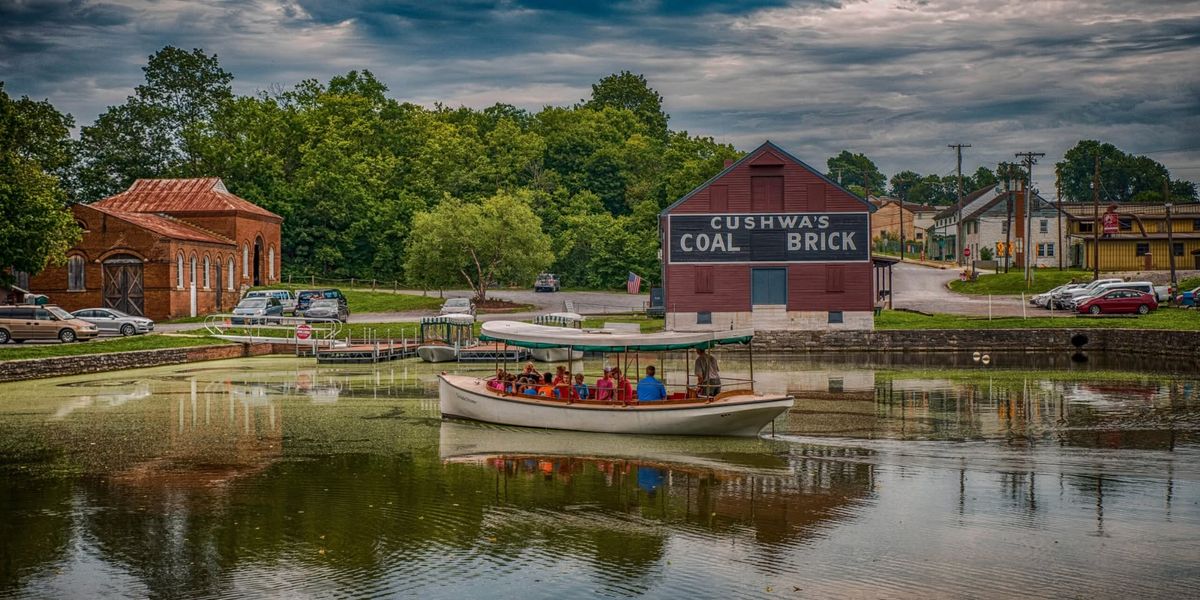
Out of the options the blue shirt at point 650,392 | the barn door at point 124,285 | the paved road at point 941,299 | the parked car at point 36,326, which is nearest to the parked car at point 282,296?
the barn door at point 124,285

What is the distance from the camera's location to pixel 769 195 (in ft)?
191

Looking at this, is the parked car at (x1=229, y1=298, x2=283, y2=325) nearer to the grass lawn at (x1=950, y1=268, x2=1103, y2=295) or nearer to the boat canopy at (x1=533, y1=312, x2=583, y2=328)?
the boat canopy at (x1=533, y1=312, x2=583, y2=328)

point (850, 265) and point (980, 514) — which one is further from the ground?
point (850, 265)

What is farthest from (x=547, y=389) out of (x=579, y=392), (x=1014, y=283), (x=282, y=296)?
(x=1014, y=283)

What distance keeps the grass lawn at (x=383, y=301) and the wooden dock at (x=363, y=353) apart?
18719mm

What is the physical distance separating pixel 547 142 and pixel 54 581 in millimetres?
108081

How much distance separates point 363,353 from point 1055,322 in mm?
32483

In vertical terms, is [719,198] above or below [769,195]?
below

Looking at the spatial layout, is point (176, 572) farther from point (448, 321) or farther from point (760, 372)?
point (448, 321)

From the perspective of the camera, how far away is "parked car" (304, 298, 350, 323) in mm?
60344

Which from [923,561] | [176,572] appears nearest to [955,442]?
[923,561]

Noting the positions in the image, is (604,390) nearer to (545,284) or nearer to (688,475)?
(688,475)

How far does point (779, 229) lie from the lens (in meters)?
58.2

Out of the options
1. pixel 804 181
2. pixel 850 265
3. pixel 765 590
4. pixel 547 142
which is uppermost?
pixel 547 142
